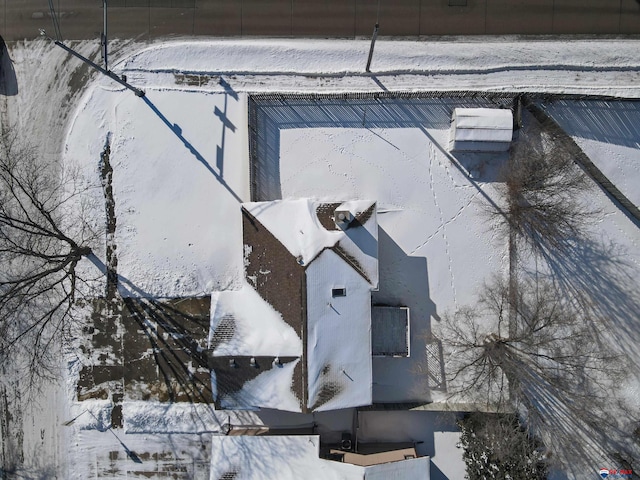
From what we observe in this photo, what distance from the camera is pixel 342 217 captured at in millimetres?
16484

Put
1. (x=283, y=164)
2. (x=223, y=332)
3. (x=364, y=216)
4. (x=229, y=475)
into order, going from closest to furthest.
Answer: (x=223, y=332) → (x=364, y=216) → (x=229, y=475) → (x=283, y=164)

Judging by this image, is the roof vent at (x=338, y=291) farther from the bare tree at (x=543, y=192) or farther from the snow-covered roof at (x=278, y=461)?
the bare tree at (x=543, y=192)

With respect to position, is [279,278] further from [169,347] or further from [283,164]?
[169,347]

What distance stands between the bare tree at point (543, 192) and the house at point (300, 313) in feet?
21.6

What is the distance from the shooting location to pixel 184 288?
19.3m

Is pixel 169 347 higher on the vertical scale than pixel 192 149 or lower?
lower

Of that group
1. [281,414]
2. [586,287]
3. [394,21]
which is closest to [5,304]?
[281,414]

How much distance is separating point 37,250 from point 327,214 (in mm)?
13386

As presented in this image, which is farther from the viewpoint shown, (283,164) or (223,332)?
(283,164)

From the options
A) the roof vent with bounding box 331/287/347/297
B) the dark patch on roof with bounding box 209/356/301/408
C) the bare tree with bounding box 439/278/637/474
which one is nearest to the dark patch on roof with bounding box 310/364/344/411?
the dark patch on roof with bounding box 209/356/301/408

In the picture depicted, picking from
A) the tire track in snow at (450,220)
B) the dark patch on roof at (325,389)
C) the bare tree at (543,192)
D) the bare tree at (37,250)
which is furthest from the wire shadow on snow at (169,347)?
the bare tree at (543,192)

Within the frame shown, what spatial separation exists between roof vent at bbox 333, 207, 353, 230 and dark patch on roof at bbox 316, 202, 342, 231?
0.23 meters

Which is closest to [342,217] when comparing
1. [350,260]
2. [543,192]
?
Answer: [350,260]

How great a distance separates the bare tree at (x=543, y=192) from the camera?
1855 centimetres
